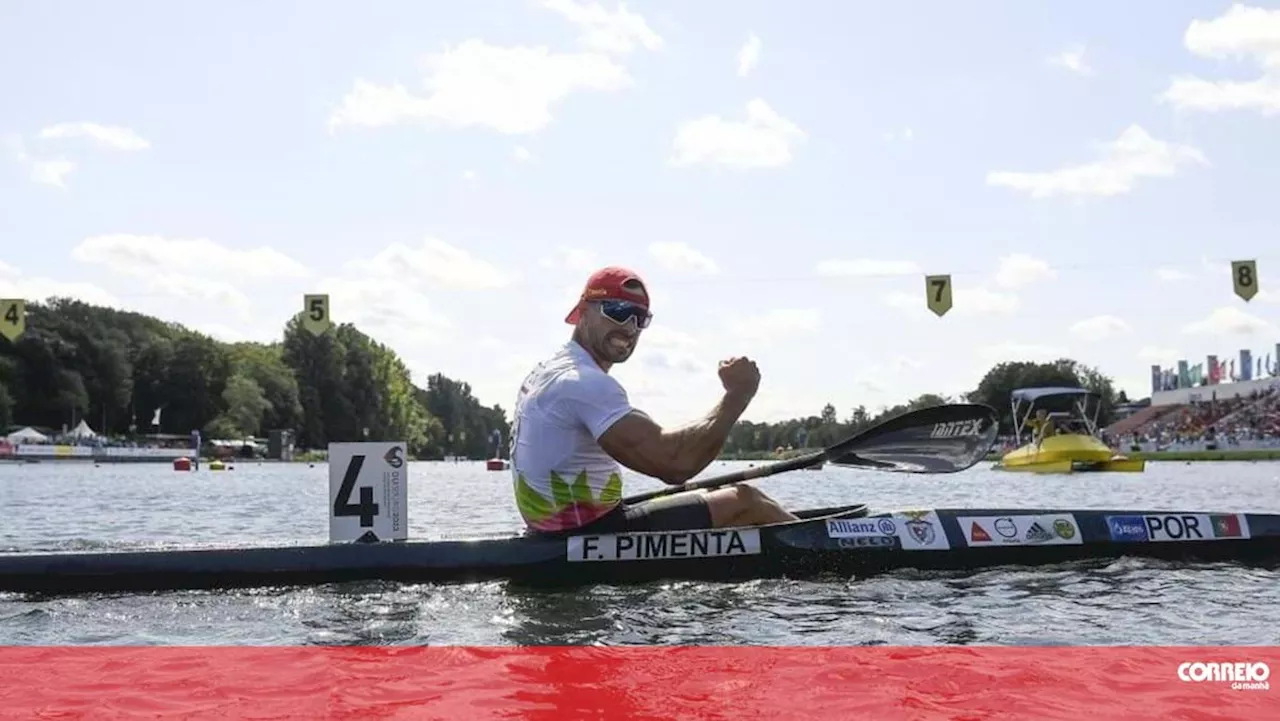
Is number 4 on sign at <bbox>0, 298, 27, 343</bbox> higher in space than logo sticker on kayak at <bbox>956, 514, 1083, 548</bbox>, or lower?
higher

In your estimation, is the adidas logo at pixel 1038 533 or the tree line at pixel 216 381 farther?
the tree line at pixel 216 381

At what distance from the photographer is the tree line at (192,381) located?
87062 millimetres

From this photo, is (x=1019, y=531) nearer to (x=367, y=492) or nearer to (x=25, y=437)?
(x=367, y=492)

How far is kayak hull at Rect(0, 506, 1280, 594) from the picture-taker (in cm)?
697

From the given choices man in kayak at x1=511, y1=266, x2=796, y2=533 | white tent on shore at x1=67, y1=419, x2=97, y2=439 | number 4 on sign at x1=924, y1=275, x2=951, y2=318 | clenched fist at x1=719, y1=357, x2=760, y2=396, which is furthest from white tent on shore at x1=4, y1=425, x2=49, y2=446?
clenched fist at x1=719, y1=357, x2=760, y2=396

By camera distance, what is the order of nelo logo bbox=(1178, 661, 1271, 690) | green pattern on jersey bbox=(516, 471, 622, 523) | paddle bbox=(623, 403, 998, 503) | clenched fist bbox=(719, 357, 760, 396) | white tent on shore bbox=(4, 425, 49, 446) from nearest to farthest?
nelo logo bbox=(1178, 661, 1271, 690)
clenched fist bbox=(719, 357, 760, 396)
green pattern on jersey bbox=(516, 471, 622, 523)
paddle bbox=(623, 403, 998, 503)
white tent on shore bbox=(4, 425, 49, 446)

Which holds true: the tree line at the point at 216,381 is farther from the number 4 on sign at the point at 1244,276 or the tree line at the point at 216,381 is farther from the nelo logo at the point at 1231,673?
the nelo logo at the point at 1231,673

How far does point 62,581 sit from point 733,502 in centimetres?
443

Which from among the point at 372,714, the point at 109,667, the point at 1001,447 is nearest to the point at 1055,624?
the point at 372,714

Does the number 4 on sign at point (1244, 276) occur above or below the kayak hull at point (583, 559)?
above

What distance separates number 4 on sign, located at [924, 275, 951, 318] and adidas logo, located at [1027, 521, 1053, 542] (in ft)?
49.2

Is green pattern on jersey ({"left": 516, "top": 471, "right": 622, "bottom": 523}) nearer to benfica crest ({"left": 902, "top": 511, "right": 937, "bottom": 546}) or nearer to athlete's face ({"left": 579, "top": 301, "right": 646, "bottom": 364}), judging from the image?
athlete's face ({"left": 579, "top": 301, "right": 646, "bottom": 364})

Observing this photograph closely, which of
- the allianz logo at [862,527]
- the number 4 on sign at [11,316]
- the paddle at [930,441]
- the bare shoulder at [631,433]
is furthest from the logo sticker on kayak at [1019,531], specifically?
the number 4 on sign at [11,316]

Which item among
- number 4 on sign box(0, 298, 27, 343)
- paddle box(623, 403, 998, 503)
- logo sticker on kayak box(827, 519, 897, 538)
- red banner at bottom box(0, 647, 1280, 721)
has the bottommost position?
red banner at bottom box(0, 647, 1280, 721)
